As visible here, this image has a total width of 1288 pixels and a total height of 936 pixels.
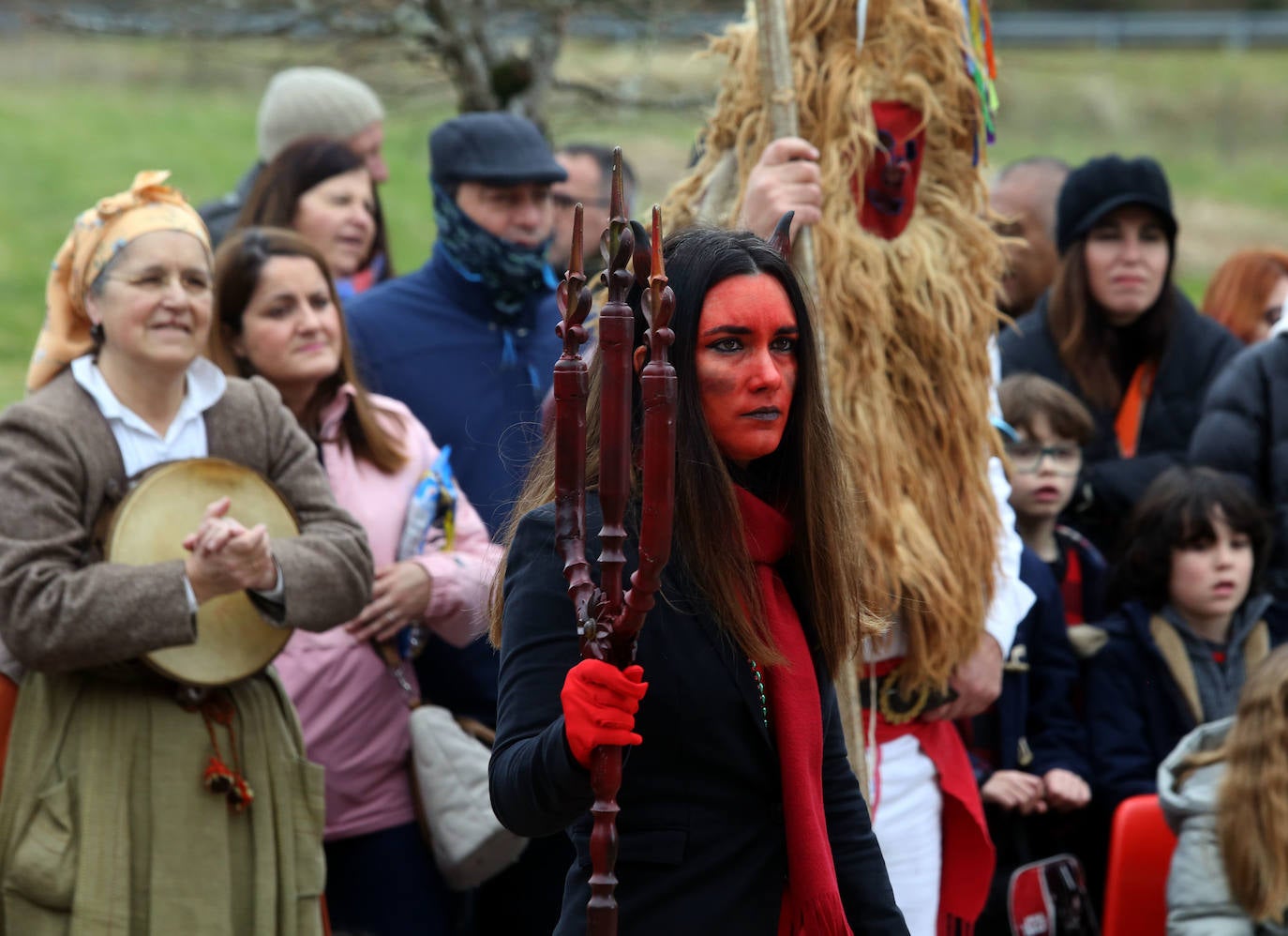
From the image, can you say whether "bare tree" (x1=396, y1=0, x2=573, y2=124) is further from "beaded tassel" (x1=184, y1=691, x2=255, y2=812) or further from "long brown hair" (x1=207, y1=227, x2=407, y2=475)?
"beaded tassel" (x1=184, y1=691, x2=255, y2=812)

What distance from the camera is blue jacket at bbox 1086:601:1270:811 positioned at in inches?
179

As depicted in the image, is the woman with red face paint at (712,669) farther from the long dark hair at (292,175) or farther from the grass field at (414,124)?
the grass field at (414,124)

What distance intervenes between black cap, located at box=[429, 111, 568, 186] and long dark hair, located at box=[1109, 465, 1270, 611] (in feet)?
6.12

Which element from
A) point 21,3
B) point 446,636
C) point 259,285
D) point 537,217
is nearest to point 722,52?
point 537,217

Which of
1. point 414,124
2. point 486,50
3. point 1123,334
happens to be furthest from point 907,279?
point 414,124

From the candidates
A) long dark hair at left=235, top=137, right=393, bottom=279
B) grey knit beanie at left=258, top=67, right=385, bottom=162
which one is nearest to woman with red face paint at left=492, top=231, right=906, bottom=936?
long dark hair at left=235, top=137, right=393, bottom=279

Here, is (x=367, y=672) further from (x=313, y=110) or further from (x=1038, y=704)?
(x=313, y=110)

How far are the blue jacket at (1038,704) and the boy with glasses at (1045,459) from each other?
6.0 inches

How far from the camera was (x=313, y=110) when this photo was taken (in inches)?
217

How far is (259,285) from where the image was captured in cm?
394

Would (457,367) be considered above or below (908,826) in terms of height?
above

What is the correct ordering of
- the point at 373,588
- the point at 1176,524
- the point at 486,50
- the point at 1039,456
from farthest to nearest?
the point at 486,50, the point at 1039,456, the point at 1176,524, the point at 373,588

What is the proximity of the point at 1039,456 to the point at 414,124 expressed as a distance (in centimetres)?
566

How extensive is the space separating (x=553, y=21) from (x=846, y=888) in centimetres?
512
